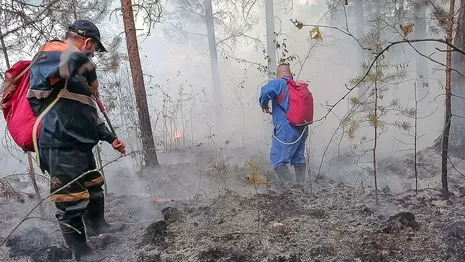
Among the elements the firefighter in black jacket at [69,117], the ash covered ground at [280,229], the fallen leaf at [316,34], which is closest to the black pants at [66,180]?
the firefighter in black jacket at [69,117]

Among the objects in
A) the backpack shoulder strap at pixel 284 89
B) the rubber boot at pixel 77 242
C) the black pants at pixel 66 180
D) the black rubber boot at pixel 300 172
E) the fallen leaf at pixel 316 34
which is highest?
the fallen leaf at pixel 316 34

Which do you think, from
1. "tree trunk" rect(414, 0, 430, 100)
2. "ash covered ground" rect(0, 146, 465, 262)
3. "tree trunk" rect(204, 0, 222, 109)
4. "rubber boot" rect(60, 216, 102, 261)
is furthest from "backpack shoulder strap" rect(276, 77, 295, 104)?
"tree trunk" rect(204, 0, 222, 109)

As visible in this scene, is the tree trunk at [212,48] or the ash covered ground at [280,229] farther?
the tree trunk at [212,48]

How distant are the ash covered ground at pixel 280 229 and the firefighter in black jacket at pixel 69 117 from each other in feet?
1.87

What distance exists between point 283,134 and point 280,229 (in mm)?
2284

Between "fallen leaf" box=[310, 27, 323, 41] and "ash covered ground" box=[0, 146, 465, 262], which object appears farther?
"ash covered ground" box=[0, 146, 465, 262]

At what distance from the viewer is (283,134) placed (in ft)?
18.2

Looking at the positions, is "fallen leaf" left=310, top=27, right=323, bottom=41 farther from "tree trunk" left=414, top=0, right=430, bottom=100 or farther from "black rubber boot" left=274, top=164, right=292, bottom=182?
"tree trunk" left=414, top=0, right=430, bottom=100

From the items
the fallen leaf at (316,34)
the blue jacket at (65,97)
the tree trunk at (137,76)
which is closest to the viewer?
the fallen leaf at (316,34)

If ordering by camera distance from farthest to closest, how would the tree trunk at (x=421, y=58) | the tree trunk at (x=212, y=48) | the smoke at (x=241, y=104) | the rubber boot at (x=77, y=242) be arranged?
the tree trunk at (x=212, y=48), the tree trunk at (x=421, y=58), the smoke at (x=241, y=104), the rubber boot at (x=77, y=242)

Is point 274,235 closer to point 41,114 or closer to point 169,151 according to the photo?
point 41,114

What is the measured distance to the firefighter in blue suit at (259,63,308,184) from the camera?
5.39m

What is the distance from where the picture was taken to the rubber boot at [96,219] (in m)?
3.84

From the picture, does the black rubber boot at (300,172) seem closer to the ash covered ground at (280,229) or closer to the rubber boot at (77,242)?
the ash covered ground at (280,229)
